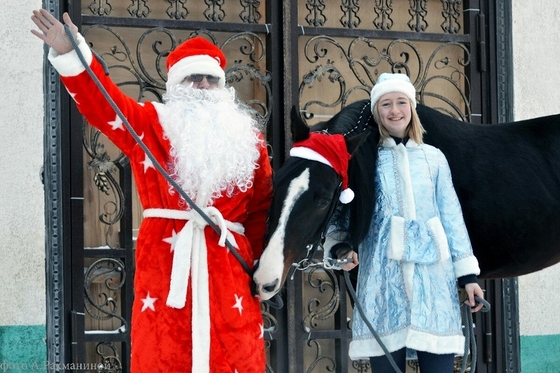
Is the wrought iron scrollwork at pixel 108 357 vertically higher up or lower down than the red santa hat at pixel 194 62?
lower down

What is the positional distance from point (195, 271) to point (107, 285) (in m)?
1.73

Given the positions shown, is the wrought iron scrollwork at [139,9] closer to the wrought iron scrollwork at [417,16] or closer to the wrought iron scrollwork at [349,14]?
the wrought iron scrollwork at [349,14]

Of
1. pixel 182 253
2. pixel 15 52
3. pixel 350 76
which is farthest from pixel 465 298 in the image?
pixel 15 52

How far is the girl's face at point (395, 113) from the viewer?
3.27 m

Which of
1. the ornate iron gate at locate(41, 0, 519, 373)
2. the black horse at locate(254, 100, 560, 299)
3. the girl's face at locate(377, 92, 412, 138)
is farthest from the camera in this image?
the ornate iron gate at locate(41, 0, 519, 373)

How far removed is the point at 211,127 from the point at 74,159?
1.58 metres

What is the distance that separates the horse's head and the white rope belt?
17 centimetres

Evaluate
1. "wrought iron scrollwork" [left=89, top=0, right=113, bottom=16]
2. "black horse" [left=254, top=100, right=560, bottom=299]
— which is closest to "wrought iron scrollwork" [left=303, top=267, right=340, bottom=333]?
"black horse" [left=254, top=100, right=560, bottom=299]

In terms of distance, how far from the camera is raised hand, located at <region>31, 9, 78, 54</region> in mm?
2781

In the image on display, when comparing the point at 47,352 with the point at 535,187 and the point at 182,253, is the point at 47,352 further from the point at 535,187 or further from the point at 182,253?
the point at 535,187

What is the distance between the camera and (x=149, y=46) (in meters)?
4.67

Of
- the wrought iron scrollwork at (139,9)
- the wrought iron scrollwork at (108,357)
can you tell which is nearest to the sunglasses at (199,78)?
the wrought iron scrollwork at (139,9)

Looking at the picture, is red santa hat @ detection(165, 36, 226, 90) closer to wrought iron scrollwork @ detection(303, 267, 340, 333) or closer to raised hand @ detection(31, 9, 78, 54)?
raised hand @ detection(31, 9, 78, 54)

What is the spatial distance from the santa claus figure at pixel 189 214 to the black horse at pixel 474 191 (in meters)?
0.15
